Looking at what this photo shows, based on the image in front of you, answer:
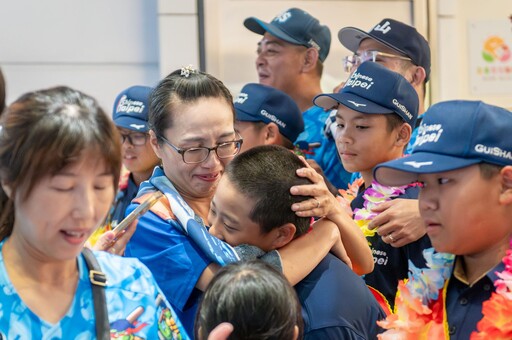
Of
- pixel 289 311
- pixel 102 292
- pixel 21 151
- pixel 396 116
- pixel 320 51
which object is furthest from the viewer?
pixel 320 51

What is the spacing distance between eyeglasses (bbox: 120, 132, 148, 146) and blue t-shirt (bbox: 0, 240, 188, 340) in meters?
2.43

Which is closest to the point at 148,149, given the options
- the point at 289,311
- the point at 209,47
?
the point at 209,47

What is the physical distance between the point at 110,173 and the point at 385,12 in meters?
4.72

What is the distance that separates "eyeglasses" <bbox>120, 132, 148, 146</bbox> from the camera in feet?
13.9

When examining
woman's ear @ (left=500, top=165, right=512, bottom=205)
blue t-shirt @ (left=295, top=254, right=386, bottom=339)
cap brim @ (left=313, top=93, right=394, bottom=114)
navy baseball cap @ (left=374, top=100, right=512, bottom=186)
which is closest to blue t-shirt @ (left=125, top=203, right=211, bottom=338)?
blue t-shirt @ (left=295, top=254, right=386, bottom=339)

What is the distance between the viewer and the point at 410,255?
283 centimetres

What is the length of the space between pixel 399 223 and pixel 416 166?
719mm

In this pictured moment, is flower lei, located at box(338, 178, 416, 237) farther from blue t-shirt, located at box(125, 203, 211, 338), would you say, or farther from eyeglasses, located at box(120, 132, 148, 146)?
eyeglasses, located at box(120, 132, 148, 146)

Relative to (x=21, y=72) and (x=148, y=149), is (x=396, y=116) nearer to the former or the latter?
(x=148, y=149)

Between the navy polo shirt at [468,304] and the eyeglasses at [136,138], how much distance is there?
2.35 metres

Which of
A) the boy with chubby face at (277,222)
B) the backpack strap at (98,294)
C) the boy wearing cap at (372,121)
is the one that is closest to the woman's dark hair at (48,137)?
the backpack strap at (98,294)

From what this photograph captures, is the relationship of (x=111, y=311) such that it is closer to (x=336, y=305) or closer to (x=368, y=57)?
(x=336, y=305)

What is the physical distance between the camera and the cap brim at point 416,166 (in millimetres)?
2064

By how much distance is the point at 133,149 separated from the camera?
166 inches
